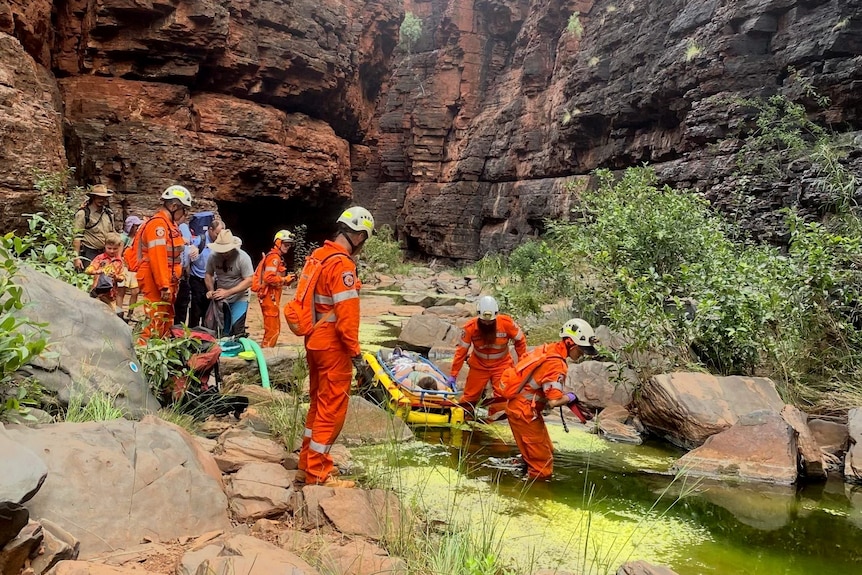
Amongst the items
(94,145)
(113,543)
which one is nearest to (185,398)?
(113,543)

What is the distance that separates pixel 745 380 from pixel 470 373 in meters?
2.81

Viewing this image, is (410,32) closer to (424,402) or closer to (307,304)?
(424,402)

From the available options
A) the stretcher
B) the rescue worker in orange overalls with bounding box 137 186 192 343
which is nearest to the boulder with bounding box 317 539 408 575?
the stretcher

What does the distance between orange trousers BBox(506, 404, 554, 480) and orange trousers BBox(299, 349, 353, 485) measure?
1.54 m

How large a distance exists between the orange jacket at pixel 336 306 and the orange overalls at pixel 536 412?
1.61m

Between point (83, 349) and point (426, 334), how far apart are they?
581 centimetres

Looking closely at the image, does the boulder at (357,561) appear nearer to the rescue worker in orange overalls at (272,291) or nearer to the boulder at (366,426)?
the boulder at (366,426)

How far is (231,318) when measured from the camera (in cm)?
688

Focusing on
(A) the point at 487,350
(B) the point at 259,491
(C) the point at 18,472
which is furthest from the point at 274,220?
(C) the point at 18,472

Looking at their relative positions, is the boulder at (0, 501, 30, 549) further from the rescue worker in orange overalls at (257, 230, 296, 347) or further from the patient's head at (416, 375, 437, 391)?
the rescue worker in orange overalls at (257, 230, 296, 347)

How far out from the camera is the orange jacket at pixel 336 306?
150 inches

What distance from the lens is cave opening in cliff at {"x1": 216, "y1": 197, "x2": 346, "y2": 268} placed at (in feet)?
49.9

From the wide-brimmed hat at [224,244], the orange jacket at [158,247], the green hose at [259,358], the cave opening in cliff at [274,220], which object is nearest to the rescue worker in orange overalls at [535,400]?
the green hose at [259,358]

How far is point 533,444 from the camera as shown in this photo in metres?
4.75
